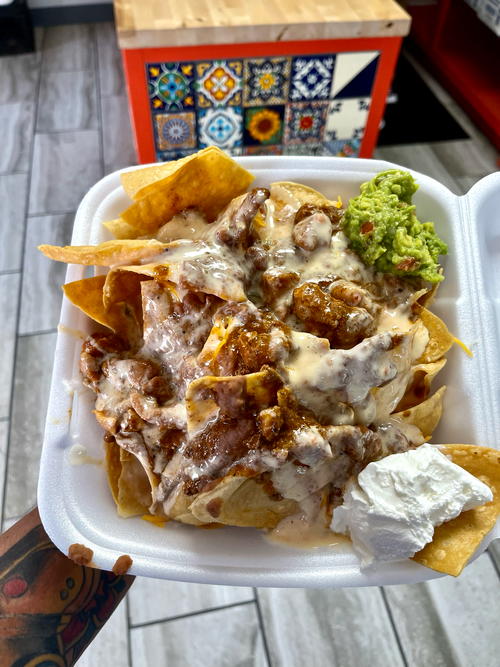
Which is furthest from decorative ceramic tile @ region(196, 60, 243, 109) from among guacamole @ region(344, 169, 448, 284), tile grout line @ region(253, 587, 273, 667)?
tile grout line @ region(253, 587, 273, 667)

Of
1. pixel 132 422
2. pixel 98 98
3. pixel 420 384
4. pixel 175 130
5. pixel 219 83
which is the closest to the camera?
pixel 132 422

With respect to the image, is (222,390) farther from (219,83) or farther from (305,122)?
(305,122)

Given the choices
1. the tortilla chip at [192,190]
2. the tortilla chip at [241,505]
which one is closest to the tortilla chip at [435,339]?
the tortilla chip at [241,505]

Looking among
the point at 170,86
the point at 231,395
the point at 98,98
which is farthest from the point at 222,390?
the point at 98,98

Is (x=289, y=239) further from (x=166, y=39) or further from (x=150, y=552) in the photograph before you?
(x=166, y=39)

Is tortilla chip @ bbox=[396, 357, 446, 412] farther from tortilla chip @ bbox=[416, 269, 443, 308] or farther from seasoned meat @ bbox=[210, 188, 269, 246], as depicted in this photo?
seasoned meat @ bbox=[210, 188, 269, 246]

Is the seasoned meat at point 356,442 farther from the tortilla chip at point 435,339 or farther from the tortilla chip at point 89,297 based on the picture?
the tortilla chip at point 89,297
